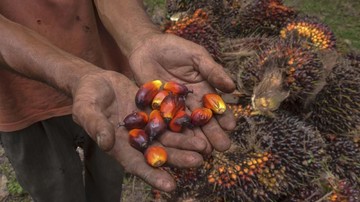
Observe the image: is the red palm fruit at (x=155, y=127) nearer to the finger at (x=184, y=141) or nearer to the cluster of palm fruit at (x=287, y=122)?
the finger at (x=184, y=141)

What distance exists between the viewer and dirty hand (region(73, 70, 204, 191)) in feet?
4.83

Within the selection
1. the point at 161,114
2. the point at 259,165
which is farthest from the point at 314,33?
the point at 161,114

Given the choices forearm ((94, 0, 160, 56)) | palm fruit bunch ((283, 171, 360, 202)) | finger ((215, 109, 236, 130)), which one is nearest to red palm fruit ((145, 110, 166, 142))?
finger ((215, 109, 236, 130))

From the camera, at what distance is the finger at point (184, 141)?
1.63m

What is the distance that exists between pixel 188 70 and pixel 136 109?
287mm

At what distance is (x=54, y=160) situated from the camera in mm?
Result: 2311

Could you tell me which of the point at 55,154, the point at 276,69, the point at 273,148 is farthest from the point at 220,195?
the point at 55,154

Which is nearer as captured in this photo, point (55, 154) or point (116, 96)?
point (116, 96)

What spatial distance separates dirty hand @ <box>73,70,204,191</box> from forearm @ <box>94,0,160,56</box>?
1.00 feet

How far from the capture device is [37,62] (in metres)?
1.79

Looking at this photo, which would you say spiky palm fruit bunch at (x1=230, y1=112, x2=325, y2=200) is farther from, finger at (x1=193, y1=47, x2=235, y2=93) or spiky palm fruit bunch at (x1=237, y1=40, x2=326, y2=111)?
finger at (x1=193, y1=47, x2=235, y2=93)

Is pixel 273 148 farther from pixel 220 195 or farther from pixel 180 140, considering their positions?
pixel 180 140

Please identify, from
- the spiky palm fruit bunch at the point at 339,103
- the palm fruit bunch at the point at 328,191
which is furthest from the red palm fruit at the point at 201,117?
the spiky palm fruit bunch at the point at 339,103

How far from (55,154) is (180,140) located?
90 cm
